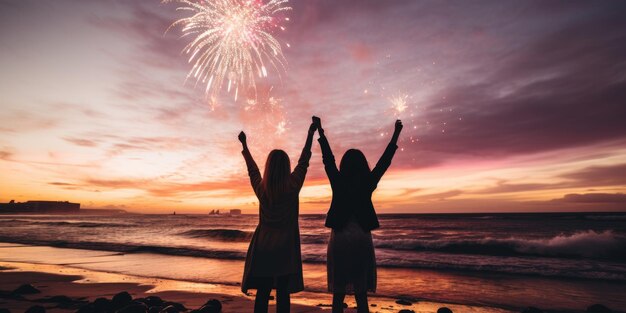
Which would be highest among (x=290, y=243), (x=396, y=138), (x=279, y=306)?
(x=396, y=138)

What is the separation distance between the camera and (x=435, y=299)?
7.73m

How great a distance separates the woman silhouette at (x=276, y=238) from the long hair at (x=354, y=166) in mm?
490

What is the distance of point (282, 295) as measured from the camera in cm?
368

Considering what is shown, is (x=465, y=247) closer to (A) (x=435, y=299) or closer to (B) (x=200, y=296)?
(A) (x=435, y=299)

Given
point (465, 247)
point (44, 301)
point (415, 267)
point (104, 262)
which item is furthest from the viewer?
point (465, 247)

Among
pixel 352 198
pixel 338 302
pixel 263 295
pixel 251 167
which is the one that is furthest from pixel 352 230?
pixel 251 167

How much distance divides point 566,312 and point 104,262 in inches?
617

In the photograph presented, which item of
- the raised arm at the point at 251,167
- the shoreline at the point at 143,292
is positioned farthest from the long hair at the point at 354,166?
the shoreline at the point at 143,292

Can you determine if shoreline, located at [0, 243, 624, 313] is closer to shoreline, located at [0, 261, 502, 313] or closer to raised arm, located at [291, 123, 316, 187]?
shoreline, located at [0, 261, 502, 313]

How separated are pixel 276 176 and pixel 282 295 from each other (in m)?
1.33

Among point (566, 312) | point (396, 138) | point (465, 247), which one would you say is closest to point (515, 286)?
point (566, 312)

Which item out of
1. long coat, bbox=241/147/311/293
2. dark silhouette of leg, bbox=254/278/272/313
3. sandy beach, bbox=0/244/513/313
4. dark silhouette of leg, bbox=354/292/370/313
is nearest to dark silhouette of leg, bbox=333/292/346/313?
dark silhouette of leg, bbox=354/292/370/313

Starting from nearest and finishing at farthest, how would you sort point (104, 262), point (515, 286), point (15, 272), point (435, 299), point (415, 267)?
point (435, 299) < point (515, 286) < point (15, 272) < point (415, 267) < point (104, 262)

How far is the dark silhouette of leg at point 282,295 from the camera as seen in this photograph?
12.0ft
